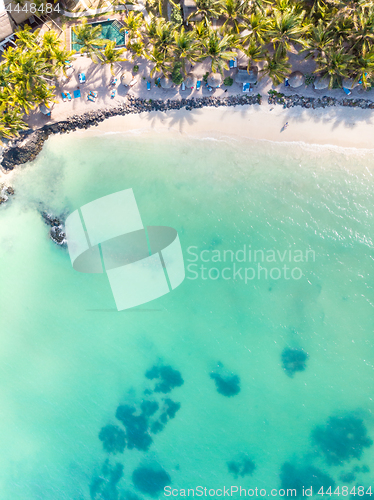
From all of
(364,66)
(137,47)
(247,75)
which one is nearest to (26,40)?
(137,47)

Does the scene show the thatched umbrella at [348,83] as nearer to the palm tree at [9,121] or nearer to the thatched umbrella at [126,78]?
the thatched umbrella at [126,78]

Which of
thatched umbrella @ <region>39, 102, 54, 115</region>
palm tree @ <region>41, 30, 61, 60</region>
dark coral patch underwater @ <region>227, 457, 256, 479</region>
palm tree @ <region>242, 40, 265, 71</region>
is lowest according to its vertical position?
dark coral patch underwater @ <region>227, 457, 256, 479</region>

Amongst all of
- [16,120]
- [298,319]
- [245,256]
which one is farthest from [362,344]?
[16,120]

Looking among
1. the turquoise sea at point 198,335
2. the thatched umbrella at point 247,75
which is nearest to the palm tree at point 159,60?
the turquoise sea at point 198,335

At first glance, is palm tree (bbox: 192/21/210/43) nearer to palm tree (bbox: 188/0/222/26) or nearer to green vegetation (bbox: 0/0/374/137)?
green vegetation (bbox: 0/0/374/137)

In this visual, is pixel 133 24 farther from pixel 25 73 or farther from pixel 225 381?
pixel 225 381

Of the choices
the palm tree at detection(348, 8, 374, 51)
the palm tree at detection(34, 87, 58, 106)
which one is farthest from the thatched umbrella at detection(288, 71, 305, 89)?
the palm tree at detection(34, 87, 58, 106)
